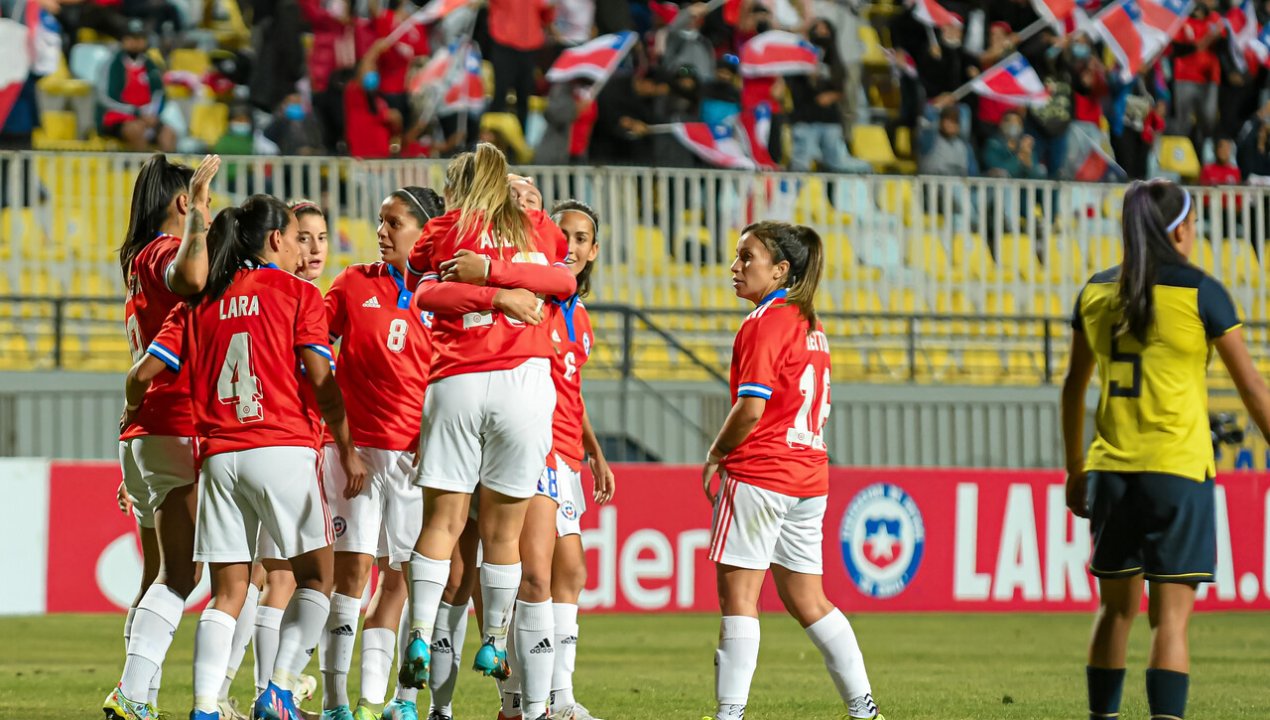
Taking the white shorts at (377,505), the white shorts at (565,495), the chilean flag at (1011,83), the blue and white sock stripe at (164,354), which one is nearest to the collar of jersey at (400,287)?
the white shorts at (377,505)

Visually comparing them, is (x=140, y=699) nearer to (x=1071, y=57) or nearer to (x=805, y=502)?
(x=805, y=502)

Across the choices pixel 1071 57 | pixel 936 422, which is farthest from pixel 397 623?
pixel 1071 57

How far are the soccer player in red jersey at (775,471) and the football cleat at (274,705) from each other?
156 centimetres

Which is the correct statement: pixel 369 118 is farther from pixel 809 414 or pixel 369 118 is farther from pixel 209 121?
pixel 809 414

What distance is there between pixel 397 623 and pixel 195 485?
0.99m

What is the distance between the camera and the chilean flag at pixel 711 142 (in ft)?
64.0

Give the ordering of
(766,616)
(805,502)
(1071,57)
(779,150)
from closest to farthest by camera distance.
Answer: (805,502)
(766,616)
(779,150)
(1071,57)

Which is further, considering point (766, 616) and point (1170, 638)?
point (766, 616)

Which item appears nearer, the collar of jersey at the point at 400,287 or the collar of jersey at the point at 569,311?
the collar of jersey at the point at 569,311

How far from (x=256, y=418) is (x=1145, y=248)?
10.2 ft

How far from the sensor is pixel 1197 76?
22.5m

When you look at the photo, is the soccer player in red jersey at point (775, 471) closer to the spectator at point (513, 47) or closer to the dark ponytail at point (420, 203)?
the dark ponytail at point (420, 203)

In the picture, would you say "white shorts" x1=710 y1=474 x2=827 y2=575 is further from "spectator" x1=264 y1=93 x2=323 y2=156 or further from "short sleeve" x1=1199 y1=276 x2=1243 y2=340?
"spectator" x1=264 y1=93 x2=323 y2=156

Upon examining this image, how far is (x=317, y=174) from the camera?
18.4 metres
